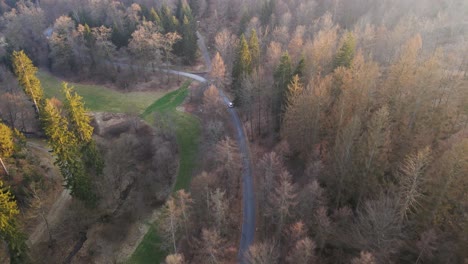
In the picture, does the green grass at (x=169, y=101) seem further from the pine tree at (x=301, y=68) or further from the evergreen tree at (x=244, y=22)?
the pine tree at (x=301, y=68)

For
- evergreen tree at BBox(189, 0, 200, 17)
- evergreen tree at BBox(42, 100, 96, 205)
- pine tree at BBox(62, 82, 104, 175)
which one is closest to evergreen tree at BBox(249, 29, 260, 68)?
pine tree at BBox(62, 82, 104, 175)

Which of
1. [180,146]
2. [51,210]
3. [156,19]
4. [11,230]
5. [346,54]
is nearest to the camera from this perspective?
[11,230]

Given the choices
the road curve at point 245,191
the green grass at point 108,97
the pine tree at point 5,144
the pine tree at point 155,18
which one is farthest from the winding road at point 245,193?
the pine tree at point 155,18

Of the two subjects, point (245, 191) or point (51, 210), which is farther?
point (245, 191)

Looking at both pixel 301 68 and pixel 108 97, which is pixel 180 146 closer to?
pixel 301 68

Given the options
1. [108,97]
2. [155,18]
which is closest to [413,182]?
[108,97]

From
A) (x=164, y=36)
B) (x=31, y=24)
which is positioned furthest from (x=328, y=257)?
(x=31, y=24)
